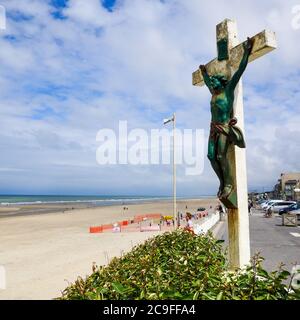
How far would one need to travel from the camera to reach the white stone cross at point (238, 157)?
502cm

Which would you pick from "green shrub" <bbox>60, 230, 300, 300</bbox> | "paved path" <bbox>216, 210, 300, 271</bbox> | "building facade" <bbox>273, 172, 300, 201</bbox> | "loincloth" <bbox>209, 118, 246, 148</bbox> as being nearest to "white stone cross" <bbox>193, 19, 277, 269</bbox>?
"loincloth" <bbox>209, 118, 246, 148</bbox>

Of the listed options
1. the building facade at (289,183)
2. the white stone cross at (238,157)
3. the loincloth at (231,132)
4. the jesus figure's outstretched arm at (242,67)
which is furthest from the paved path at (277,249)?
the building facade at (289,183)

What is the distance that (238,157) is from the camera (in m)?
5.27

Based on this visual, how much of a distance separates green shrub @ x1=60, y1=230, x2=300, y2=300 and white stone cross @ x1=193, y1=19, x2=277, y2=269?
0.64 metres

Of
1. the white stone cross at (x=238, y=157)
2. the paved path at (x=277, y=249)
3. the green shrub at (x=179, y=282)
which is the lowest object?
the paved path at (x=277, y=249)

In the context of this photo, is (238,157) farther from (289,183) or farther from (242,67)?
(289,183)

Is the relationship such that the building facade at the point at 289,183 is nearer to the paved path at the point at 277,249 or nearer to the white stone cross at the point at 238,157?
the paved path at the point at 277,249

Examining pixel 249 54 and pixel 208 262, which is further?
pixel 249 54

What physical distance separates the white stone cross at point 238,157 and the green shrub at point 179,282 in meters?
0.64

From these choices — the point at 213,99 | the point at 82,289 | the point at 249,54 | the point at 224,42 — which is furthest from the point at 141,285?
the point at 224,42

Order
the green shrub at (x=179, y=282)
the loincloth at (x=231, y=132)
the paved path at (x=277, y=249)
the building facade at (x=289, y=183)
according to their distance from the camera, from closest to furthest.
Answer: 1. the green shrub at (x=179, y=282)
2. the loincloth at (x=231, y=132)
3. the paved path at (x=277, y=249)
4. the building facade at (x=289, y=183)
